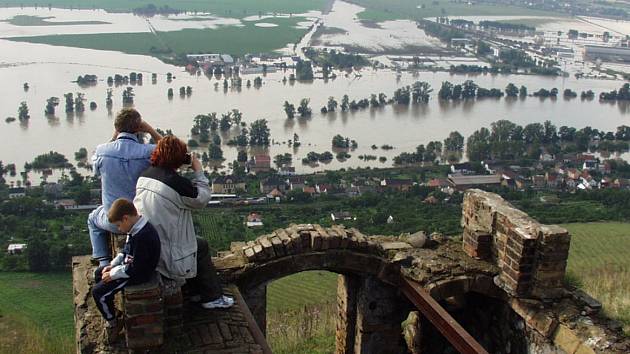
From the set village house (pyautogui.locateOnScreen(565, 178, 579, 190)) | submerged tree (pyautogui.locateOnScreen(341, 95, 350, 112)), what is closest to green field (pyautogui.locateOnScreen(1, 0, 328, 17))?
submerged tree (pyautogui.locateOnScreen(341, 95, 350, 112))

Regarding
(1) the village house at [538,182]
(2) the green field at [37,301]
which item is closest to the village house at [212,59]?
(1) the village house at [538,182]

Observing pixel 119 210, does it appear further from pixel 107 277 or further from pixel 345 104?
pixel 345 104

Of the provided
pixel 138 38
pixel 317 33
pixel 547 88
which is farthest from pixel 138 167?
pixel 317 33

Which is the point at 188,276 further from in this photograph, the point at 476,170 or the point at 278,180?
the point at 476,170

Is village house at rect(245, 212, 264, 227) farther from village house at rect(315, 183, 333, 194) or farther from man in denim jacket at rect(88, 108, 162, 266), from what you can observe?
man in denim jacket at rect(88, 108, 162, 266)

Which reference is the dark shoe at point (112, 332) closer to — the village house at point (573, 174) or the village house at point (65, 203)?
the village house at point (65, 203)

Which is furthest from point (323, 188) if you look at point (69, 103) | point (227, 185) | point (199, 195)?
point (199, 195)
